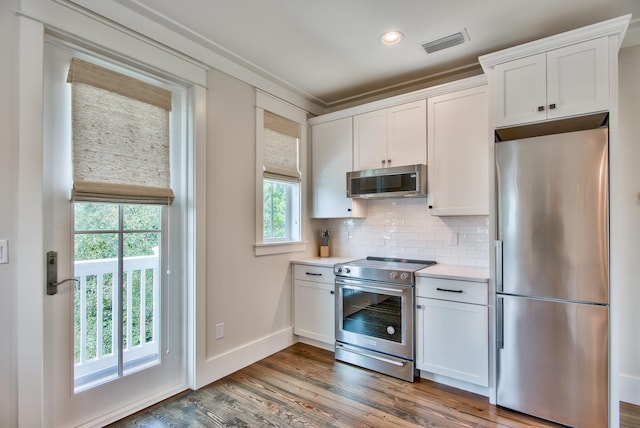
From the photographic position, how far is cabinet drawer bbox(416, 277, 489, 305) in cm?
242

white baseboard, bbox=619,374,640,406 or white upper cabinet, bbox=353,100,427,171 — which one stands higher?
white upper cabinet, bbox=353,100,427,171

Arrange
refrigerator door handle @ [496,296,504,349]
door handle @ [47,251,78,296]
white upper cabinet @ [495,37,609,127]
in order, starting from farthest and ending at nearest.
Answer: refrigerator door handle @ [496,296,504,349]
white upper cabinet @ [495,37,609,127]
door handle @ [47,251,78,296]

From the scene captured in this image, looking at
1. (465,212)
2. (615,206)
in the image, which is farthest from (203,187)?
(615,206)

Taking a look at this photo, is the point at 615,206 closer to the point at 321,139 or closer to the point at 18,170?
the point at 321,139

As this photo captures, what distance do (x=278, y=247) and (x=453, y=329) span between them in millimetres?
1739

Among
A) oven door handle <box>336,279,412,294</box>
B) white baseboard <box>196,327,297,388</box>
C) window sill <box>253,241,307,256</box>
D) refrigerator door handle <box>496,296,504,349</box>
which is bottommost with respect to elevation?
white baseboard <box>196,327,297,388</box>

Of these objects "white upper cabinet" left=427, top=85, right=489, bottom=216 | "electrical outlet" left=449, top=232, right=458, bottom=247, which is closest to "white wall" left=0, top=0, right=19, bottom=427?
"white upper cabinet" left=427, top=85, right=489, bottom=216

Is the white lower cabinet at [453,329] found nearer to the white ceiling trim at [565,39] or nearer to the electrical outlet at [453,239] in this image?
the electrical outlet at [453,239]

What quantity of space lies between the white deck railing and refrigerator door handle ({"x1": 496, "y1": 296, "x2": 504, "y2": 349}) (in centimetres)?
245

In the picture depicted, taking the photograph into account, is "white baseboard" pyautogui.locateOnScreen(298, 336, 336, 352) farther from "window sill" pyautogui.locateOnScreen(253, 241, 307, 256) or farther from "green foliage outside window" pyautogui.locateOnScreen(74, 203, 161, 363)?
"green foliage outside window" pyautogui.locateOnScreen(74, 203, 161, 363)

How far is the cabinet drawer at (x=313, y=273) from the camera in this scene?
3225 millimetres

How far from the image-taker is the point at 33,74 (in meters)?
1.75

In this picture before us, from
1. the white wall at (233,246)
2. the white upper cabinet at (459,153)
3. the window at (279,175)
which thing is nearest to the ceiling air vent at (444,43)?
the white upper cabinet at (459,153)

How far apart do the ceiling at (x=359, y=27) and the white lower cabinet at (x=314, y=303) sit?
1.95 m
